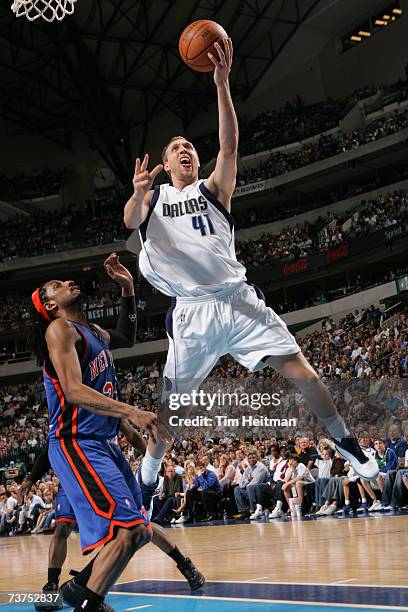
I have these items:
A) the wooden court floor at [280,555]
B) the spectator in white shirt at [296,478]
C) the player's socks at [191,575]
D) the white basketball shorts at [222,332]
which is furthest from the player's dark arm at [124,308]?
the spectator in white shirt at [296,478]

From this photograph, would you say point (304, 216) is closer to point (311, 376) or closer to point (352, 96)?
point (352, 96)

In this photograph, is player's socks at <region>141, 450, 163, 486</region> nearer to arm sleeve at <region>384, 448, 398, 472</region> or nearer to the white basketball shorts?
the white basketball shorts

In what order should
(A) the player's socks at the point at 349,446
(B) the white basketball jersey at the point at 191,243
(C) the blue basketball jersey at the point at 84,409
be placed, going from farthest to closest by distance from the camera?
1. (B) the white basketball jersey at the point at 191,243
2. (A) the player's socks at the point at 349,446
3. (C) the blue basketball jersey at the point at 84,409

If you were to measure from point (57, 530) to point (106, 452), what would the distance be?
6.51ft

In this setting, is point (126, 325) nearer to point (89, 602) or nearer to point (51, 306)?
point (51, 306)

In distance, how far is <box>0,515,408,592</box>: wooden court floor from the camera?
6.25m

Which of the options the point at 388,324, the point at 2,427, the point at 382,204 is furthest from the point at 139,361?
the point at 388,324

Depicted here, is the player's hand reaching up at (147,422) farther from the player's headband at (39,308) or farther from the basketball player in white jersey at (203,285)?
the basketball player in white jersey at (203,285)

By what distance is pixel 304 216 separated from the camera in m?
32.0

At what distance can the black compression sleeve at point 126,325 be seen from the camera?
5.80 m

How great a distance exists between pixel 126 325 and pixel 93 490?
181cm

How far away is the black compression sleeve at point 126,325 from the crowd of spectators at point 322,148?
23580 mm

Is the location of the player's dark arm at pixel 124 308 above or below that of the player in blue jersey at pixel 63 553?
above

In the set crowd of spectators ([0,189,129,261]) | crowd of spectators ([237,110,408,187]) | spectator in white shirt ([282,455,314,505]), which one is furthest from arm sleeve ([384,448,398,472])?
crowd of spectators ([0,189,129,261])
